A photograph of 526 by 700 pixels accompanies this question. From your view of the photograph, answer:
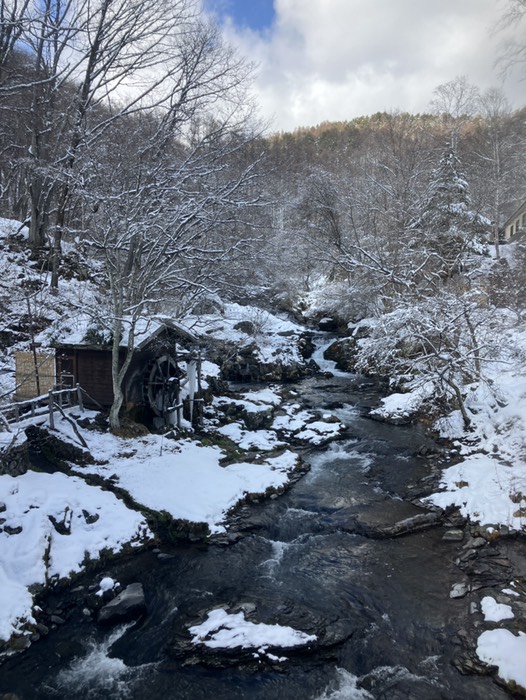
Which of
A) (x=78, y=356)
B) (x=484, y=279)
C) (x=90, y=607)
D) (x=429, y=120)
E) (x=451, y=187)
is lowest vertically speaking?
(x=90, y=607)

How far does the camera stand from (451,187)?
21828mm

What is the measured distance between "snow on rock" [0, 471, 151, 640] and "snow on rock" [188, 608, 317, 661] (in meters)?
2.65

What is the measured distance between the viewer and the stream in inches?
209

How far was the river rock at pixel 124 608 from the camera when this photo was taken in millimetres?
6512

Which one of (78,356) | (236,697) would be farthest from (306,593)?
(78,356)

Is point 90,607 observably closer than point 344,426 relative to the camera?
Yes

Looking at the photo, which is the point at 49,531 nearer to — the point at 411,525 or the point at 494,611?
the point at 411,525

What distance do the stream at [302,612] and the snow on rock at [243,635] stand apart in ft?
0.67

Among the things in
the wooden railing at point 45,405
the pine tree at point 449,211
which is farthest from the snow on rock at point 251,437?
the pine tree at point 449,211

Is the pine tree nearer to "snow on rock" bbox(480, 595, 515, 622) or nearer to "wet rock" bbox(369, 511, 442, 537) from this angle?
"wet rock" bbox(369, 511, 442, 537)

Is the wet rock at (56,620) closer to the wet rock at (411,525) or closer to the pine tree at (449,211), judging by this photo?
the wet rock at (411,525)

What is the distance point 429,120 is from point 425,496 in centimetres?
2796

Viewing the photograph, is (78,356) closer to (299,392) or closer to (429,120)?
(299,392)

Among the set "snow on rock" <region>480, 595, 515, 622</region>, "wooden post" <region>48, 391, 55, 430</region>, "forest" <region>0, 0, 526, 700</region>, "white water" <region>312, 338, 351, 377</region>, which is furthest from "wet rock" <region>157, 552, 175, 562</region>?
"white water" <region>312, 338, 351, 377</region>
